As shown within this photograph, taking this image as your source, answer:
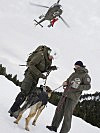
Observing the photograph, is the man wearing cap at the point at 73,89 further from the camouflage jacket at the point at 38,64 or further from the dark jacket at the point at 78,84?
the camouflage jacket at the point at 38,64

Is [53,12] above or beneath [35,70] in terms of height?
above

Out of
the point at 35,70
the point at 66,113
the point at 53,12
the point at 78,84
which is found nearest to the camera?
the point at 35,70

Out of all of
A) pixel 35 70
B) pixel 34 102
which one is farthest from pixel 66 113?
pixel 35 70

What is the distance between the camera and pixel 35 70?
717 cm

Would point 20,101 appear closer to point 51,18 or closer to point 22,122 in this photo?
point 22,122

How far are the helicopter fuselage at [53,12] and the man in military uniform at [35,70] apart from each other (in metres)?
21.3

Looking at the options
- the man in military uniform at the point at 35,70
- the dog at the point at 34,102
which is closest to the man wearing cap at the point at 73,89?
the dog at the point at 34,102

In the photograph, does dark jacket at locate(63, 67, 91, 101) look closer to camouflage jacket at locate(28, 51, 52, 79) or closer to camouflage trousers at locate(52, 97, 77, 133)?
camouflage trousers at locate(52, 97, 77, 133)

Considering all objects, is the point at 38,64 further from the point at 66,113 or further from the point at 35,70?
the point at 66,113

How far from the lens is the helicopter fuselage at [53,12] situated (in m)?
28.4

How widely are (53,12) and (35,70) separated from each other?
21.7 meters

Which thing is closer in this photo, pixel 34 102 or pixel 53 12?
pixel 34 102

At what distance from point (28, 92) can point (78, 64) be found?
1.39 m

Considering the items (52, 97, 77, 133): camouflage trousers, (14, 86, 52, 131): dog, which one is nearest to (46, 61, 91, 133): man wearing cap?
(52, 97, 77, 133): camouflage trousers
